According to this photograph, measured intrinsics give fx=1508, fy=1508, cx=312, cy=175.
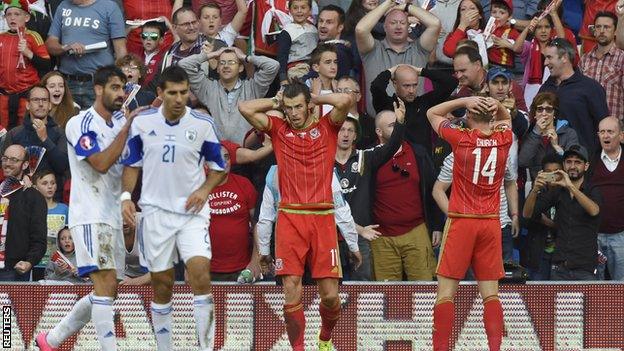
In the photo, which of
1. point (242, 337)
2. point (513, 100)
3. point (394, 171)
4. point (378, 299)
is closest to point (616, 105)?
point (513, 100)

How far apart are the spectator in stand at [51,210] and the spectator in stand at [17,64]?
2.14 metres

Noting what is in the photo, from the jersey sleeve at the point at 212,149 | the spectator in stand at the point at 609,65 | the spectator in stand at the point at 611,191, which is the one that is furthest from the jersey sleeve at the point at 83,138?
the spectator in stand at the point at 609,65

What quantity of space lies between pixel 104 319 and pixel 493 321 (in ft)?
12.0

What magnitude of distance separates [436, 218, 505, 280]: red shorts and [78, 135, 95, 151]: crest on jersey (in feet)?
11.4

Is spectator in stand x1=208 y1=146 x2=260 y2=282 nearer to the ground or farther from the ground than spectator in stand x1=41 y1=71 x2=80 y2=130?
nearer to the ground

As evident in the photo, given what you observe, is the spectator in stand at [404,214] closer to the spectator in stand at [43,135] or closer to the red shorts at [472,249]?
the red shorts at [472,249]

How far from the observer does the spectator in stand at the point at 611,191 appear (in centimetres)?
1667

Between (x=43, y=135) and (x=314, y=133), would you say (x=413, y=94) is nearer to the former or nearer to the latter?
(x=314, y=133)

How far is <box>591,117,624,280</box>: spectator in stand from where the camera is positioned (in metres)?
16.7

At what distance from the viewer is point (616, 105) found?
18.8m

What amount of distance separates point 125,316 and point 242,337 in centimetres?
126

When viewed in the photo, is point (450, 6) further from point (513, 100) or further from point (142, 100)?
point (142, 100)

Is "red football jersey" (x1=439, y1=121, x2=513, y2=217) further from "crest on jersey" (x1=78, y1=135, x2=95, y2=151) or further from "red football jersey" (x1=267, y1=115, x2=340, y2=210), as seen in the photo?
"crest on jersey" (x1=78, y1=135, x2=95, y2=151)

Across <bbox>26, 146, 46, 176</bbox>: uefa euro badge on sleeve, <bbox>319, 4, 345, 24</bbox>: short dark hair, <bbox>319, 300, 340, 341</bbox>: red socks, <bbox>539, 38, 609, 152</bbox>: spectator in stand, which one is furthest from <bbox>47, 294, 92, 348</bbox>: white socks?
<bbox>539, 38, 609, 152</bbox>: spectator in stand
